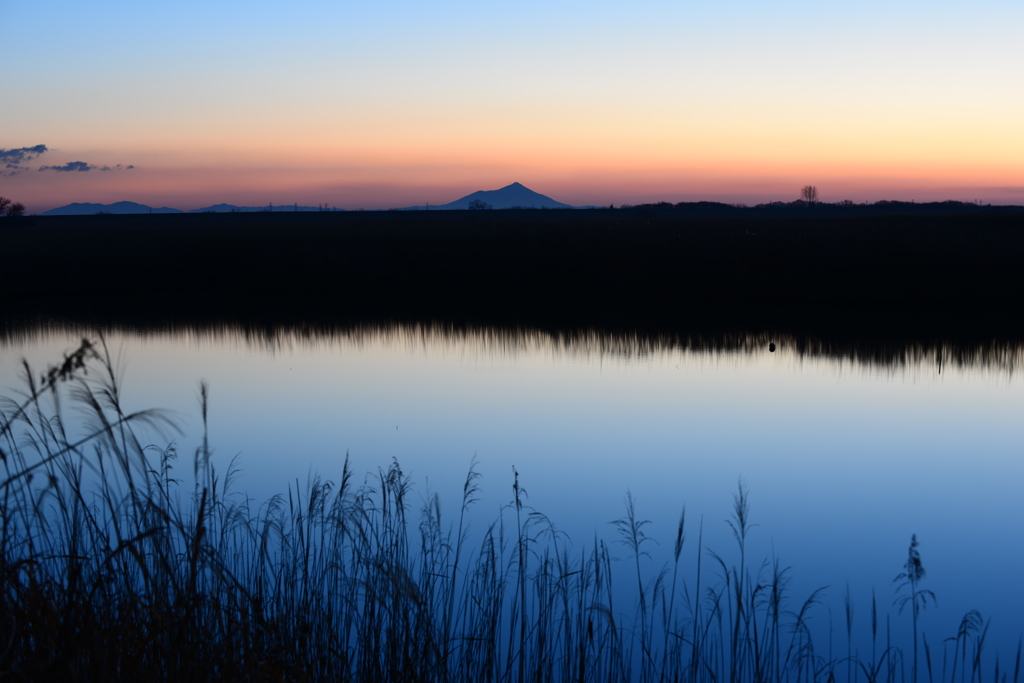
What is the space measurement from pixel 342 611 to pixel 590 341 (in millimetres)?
11635

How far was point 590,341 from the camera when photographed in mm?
15469

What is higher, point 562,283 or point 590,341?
point 562,283

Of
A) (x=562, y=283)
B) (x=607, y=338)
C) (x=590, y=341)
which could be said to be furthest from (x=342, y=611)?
(x=562, y=283)

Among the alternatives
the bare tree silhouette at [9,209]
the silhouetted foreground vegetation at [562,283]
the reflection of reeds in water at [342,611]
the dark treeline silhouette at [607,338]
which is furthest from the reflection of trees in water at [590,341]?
the bare tree silhouette at [9,209]

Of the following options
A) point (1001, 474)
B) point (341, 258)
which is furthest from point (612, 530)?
point (341, 258)

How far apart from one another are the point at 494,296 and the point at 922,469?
53.0 feet

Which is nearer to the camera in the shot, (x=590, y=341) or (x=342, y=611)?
(x=342, y=611)

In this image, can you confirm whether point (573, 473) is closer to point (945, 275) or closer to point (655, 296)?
point (655, 296)

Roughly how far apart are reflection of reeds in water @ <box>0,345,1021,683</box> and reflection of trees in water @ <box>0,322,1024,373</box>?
9.05 m

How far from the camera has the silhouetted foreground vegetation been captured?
18344 millimetres

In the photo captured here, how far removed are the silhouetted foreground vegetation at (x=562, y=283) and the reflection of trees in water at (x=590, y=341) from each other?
624mm

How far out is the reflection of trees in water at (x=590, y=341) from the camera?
44.9 ft

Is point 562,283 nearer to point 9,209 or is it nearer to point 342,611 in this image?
point 342,611

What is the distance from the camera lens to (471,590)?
4430 mm
